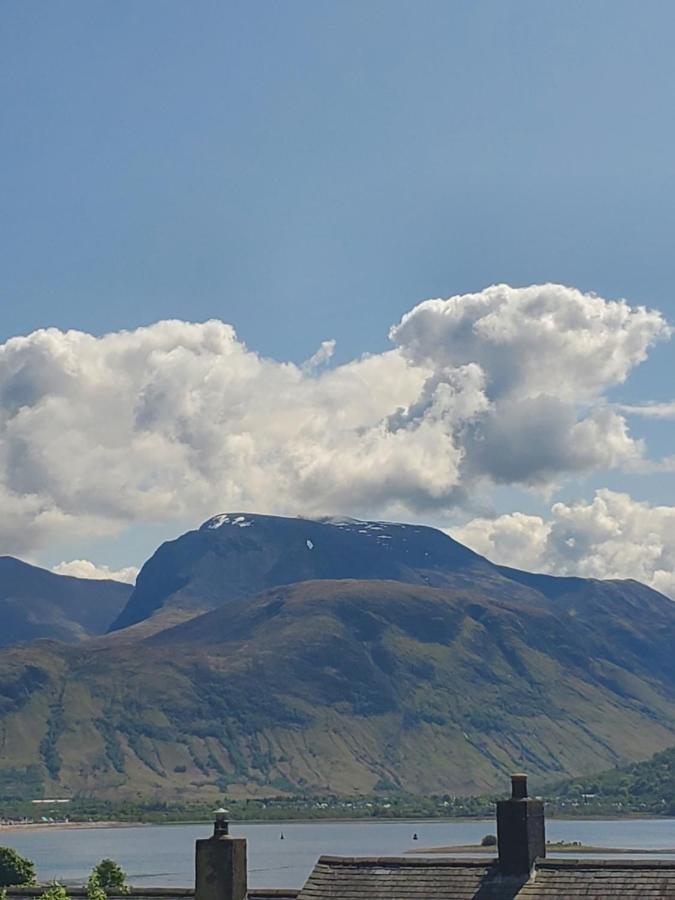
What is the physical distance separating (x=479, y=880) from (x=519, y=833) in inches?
70.9

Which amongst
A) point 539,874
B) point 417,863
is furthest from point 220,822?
point 539,874

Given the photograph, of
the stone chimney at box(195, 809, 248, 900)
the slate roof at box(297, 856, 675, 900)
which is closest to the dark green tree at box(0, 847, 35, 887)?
the slate roof at box(297, 856, 675, 900)

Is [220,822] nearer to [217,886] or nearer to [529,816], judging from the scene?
[217,886]

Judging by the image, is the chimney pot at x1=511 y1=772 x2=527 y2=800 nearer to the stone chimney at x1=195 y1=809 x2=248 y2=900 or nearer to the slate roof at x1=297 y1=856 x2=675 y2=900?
the slate roof at x1=297 y1=856 x2=675 y2=900

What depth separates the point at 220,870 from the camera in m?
43.2

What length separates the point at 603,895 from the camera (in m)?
42.2

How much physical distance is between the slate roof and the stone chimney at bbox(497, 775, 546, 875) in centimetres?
37

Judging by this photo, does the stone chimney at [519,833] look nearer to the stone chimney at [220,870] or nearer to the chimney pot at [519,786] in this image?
the chimney pot at [519,786]

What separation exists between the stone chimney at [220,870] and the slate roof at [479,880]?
8.81 feet

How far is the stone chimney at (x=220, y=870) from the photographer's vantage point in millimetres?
43094

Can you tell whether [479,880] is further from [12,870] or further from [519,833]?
[12,870]

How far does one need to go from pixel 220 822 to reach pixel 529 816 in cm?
900

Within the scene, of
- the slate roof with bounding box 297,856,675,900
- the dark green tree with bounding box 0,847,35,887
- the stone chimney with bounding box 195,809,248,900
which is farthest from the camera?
the dark green tree with bounding box 0,847,35,887

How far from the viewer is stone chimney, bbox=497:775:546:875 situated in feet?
142
